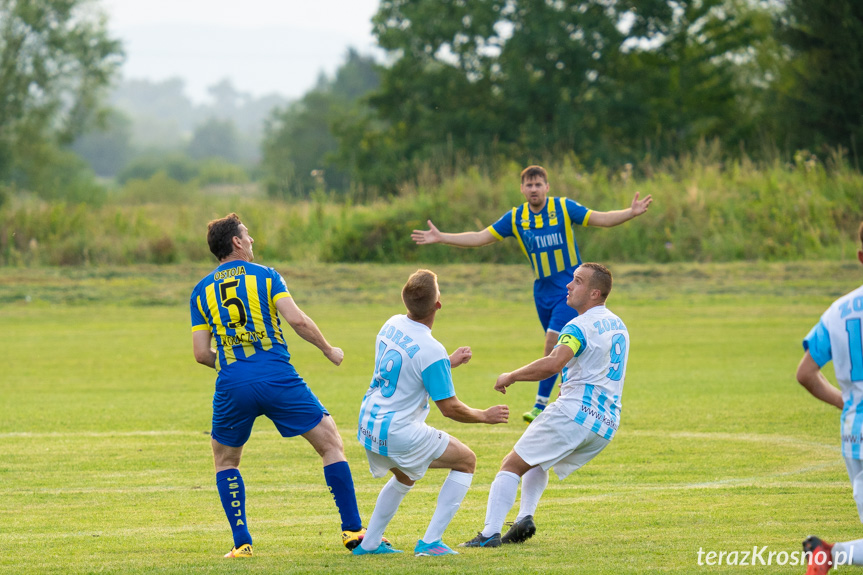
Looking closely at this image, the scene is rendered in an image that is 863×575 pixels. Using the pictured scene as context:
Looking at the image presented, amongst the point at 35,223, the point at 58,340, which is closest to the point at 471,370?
the point at 58,340

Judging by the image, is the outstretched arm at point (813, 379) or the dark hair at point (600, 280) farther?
the dark hair at point (600, 280)

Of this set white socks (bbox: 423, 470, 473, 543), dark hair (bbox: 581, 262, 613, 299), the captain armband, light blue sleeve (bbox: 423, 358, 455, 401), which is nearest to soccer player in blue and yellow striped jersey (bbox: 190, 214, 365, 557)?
white socks (bbox: 423, 470, 473, 543)

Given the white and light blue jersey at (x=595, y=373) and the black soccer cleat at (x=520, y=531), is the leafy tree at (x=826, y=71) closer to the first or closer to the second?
the white and light blue jersey at (x=595, y=373)

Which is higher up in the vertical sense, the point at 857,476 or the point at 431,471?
the point at 857,476

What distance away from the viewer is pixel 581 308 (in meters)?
6.23

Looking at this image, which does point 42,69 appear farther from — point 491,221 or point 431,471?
point 431,471

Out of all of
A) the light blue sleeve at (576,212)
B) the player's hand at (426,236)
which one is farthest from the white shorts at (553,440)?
the light blue sleeve at (576,212)

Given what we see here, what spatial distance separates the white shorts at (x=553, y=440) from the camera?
6.02 m

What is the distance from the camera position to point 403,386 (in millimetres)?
5723

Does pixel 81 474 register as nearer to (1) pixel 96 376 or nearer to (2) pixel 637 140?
(1) pixel 96 376

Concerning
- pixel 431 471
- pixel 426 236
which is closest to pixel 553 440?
pixel 431 471

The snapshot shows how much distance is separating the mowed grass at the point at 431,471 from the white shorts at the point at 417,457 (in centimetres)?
50

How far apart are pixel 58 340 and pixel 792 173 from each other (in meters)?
20.5

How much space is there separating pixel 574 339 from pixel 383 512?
58.2 inches
